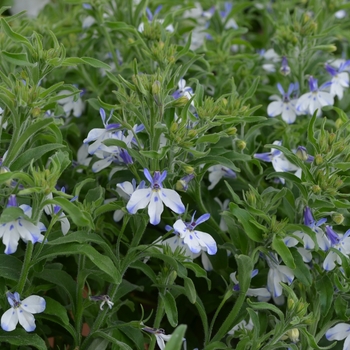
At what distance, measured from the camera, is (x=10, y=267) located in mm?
1021

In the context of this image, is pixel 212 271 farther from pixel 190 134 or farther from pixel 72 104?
pixel 72 104

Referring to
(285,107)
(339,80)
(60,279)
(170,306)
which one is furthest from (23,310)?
(339,80)

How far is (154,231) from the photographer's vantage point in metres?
1.28

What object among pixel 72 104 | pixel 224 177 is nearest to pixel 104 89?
pixel 72 104

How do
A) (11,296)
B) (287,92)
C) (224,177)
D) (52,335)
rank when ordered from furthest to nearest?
(287,92) < (224,177) < (52,335) < (11,296)

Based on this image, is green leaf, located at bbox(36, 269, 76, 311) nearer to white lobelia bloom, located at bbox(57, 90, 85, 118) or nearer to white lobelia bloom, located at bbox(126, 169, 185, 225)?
white lobelia bloom, located at bbox(126, 169, 185, 225)

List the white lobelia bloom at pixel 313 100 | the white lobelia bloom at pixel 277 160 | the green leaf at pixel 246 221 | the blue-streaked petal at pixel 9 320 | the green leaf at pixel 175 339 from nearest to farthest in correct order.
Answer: the green leaf at pixel 175 339
the blue-streaked petal at pixel 9 320
the green leaf at pixel 246 221
the white lobelia bloom at pixel 277 160
the white lobelia bloom at pixel 313 100

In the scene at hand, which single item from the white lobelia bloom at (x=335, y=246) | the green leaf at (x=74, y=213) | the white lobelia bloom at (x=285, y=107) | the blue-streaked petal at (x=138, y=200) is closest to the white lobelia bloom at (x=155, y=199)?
the blue-streaked petal at (x=138, y=200)

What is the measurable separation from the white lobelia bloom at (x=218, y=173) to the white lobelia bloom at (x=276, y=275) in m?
0.25

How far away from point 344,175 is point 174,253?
383mm

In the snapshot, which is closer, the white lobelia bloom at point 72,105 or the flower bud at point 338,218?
the flower bud at point 338,218

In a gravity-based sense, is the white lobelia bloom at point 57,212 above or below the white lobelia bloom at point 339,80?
above

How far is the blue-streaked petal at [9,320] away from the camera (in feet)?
3.05

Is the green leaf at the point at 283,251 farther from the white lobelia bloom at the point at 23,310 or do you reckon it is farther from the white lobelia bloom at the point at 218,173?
the white lobelia bloom at the point at 23,310
